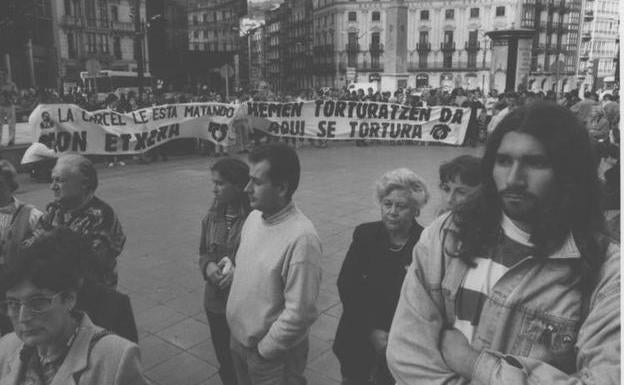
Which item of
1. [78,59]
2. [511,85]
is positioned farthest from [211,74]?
[511,85]

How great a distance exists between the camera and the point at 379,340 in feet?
8.53

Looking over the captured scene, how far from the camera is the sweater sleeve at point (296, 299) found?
2.41m

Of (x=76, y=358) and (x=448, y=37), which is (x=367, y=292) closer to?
(x=76, y=358)

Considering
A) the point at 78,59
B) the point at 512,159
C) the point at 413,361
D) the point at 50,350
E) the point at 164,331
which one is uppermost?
the point at 78,59

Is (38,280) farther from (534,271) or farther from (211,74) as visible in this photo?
(211,74)

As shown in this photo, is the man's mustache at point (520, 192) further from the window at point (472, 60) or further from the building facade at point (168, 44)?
the window at point (472, 60)

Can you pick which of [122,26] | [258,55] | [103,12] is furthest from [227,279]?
[258,55]

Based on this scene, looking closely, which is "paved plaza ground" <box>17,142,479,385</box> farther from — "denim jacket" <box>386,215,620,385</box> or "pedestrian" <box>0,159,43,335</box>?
"denim jacket" <box>386,215,620,385</box>

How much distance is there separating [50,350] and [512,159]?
165 cm

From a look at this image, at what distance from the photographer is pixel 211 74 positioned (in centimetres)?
4906

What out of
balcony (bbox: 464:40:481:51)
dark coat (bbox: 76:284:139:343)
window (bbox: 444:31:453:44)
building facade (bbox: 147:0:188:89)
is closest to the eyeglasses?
dark coat (bbox: 76:284:139:343)

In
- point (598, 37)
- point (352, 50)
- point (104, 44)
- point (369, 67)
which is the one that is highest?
point (598, 37)

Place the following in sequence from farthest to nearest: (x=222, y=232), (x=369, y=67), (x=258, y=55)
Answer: (x=258, y=55), (x=369, y=67), (x=222, y=232)

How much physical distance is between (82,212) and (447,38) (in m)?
77.8
